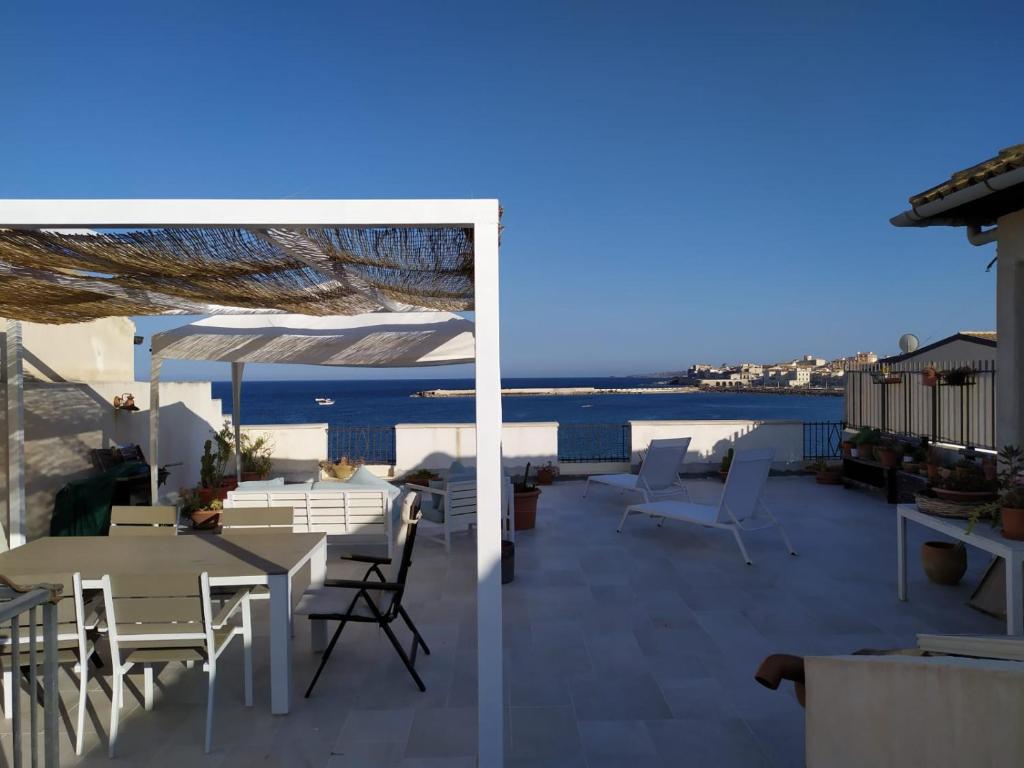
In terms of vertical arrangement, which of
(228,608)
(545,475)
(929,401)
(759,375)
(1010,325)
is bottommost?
(545,475)

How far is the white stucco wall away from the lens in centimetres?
699

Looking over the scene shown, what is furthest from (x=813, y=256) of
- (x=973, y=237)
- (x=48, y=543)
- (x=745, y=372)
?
(x=745, y=372)

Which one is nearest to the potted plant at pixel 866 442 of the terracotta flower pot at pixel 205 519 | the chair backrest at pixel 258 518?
the chair backrest at pixel 258 518

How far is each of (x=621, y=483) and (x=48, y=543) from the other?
5579mm

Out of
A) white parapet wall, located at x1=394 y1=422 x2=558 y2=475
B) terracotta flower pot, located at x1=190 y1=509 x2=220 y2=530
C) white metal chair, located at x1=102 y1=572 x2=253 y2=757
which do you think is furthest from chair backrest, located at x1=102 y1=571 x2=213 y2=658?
white parapet wall, located at x1=394 y1=422 x2=558 y2=475

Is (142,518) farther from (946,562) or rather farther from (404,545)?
(946,562)

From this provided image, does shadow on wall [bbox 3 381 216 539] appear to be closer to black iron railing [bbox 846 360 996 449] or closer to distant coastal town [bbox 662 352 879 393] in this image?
black iron railing [bbox 846 360 996 449]

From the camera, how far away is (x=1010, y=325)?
15.5 ft

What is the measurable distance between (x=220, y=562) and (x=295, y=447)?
6721mm

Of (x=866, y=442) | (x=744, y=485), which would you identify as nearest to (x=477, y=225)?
(x=744, y=485)

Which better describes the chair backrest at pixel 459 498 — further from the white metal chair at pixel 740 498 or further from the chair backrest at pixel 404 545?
the white metal chair at pixel 740 498

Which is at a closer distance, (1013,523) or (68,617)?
(68,617)

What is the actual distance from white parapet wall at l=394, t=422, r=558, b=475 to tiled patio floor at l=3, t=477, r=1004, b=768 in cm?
368

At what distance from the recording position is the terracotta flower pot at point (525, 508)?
20.6 ft
